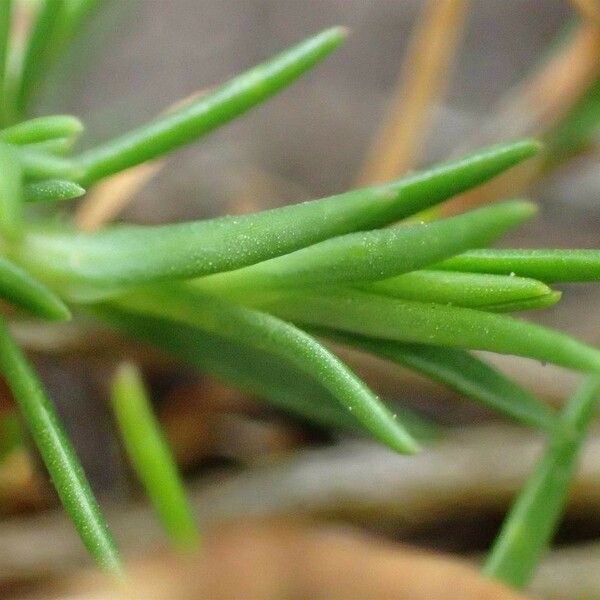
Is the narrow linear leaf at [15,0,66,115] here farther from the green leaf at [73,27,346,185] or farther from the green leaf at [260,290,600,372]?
the green leaf at [260,290,600,372]

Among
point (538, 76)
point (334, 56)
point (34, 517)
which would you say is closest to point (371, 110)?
point (334, 56)

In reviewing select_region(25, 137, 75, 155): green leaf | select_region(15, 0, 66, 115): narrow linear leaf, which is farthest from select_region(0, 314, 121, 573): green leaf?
select_region(15, 0, 66, 115): narrow linear leaf

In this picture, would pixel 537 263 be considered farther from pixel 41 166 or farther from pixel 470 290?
pixel 41 166

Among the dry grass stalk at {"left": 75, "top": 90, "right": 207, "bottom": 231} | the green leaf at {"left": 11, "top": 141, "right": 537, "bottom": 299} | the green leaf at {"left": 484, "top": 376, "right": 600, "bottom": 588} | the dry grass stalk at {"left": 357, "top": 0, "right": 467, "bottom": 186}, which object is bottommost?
the green leaf at {"left": 484, "top": 376, "right": 600, "bottom": 588}

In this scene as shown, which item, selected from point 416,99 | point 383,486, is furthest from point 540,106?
point 383,486

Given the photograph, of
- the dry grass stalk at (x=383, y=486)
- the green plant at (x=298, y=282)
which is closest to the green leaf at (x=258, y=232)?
the green plant at (x=298, y=282)

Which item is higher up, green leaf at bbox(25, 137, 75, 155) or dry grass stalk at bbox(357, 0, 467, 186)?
dry grass stalk at bbox(357, 0, 467, 186)
